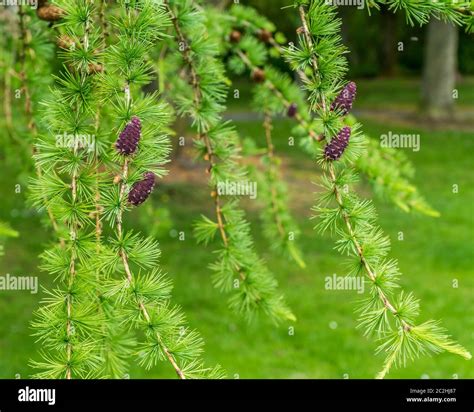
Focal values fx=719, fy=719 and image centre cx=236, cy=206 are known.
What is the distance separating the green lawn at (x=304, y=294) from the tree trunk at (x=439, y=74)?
18.7 ft

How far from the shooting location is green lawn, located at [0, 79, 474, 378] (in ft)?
18.0

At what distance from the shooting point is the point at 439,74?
1694 cm

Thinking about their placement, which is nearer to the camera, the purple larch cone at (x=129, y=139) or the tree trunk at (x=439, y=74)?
the purple larch cone at (x=129, y=139)

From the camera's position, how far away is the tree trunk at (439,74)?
16516 millimetres

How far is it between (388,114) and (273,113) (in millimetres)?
15691

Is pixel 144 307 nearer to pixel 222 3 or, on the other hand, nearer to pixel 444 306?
pixel 444 306

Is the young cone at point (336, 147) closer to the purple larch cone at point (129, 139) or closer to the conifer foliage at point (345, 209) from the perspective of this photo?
the conifer foliage at point (345, 209)

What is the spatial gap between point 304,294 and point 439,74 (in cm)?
1152

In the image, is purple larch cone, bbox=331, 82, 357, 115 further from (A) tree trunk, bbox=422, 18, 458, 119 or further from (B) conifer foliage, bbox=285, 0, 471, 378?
(A) tree trunk, bbox=422, 18, 458, 119

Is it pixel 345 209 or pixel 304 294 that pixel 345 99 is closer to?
pixel 345 209

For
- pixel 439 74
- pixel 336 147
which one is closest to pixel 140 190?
pixel 336 147

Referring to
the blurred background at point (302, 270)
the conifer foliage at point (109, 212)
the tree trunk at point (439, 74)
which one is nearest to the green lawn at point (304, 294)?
the blurred background at point (302, 270)

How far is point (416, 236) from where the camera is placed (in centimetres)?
869
